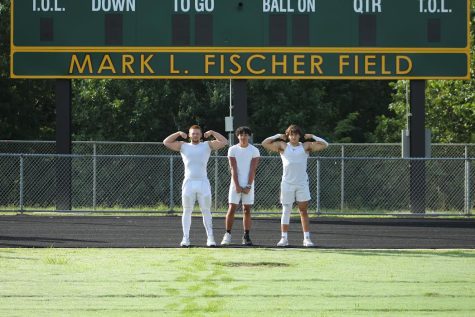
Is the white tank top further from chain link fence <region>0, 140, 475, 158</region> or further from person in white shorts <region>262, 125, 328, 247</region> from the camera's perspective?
chain link fence <region>0, 140, 475, 158</region>

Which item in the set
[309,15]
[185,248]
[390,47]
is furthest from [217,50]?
[185,248]

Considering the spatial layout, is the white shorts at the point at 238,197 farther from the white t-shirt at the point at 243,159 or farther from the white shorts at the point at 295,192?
the white shorts at the point at 295,192

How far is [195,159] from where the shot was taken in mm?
14883

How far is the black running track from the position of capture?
53.8 ft

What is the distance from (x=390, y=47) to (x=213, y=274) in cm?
1319

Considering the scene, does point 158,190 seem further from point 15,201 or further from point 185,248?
point 185,248

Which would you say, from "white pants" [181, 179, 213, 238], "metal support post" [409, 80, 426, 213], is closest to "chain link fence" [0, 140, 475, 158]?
"metal support post" [409, 80, 426, 213]

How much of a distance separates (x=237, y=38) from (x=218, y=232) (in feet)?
20.3

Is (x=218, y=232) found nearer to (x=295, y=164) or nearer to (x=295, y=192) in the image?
(x=295, y=192)

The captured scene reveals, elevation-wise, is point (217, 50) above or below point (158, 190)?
above

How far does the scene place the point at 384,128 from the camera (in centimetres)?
3741

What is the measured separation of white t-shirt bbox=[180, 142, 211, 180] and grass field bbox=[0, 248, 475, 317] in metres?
0.97

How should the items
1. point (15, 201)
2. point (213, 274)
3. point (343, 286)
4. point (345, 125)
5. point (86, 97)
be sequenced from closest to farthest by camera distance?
point (343, 286), point (213, 274), point (15, 201), point (86, 97), point (345, 125)

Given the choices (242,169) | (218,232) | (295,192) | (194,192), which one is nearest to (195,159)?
(194,192)
